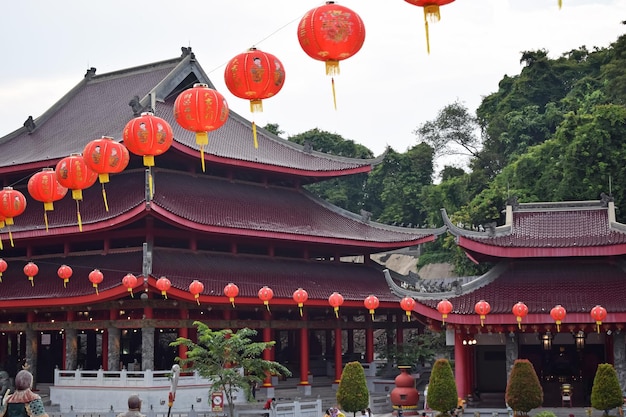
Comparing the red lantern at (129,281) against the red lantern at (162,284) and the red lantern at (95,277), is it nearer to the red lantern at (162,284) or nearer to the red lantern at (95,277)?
the red lantern at (162,284)

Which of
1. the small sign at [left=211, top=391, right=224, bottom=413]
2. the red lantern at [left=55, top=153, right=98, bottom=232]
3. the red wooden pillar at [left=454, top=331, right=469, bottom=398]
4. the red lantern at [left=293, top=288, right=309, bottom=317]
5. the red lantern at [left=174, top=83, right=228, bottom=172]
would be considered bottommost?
the small sign at [left=211, top=391, right=224, bottom=413]

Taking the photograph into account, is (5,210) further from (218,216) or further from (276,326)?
(276,326)

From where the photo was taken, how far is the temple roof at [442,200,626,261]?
33.3 meters

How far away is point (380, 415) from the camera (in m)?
37.4

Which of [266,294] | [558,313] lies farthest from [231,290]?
[558,313]

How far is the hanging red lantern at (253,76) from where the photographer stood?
2280cm

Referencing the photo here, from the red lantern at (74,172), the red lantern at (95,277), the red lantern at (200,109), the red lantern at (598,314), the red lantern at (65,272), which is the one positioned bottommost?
the red lantern at (598,314)

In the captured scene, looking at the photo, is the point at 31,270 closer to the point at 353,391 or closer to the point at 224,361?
the point at 224,361

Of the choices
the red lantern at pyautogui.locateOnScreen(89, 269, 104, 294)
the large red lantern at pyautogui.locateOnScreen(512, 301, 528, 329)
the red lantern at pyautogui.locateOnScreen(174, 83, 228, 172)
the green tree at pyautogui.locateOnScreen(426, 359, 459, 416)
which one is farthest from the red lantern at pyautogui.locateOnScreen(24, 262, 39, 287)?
the large red lantern at pyautogui.locateOnScreen(512, 301, 528, 329)

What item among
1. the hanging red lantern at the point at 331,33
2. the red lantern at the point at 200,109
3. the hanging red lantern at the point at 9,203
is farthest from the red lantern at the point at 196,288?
the hanging red lantern at the point at 331,33

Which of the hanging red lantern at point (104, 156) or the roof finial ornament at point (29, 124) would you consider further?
the roof finial ornament at point (29, 124)

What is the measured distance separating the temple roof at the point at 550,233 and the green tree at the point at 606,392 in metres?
5.00

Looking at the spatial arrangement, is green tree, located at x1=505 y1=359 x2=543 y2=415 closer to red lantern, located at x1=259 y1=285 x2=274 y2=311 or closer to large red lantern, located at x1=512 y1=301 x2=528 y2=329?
large red lantern, located at x1=512 y1=301 x2=528 y2=329

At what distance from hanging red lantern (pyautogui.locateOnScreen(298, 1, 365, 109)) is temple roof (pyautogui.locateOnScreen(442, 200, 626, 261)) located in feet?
48.4
